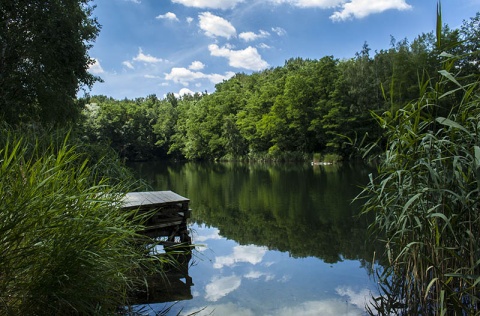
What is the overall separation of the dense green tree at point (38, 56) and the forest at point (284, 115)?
39.9 ft

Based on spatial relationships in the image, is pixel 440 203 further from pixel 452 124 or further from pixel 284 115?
pixel 284 115

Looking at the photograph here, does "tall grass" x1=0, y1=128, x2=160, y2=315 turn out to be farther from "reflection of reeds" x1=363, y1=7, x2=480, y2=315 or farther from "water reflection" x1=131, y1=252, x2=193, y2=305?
"reflection of reeds" x1=363, y1=7, x2=480, y2=315

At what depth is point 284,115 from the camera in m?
41.8

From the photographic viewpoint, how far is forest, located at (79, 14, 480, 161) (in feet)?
114

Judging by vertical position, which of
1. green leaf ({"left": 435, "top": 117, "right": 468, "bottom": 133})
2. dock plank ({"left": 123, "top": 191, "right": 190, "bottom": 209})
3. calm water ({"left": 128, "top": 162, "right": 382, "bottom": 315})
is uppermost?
green leaf ({"left": 435, "top": 117, "right": 468, "bottom": 133})

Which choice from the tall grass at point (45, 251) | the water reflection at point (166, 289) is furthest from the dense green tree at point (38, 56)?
the tall grass at point (45, 251)

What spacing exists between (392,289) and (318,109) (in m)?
34.2

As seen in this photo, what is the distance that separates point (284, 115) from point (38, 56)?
32004 millimetres

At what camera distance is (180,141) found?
57750 mm

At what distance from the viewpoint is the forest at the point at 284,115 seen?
34656 millimetres

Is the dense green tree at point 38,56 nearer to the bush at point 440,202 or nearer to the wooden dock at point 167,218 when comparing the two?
the wooden dock at point 167,218

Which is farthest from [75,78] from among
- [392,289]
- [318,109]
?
[318,109]

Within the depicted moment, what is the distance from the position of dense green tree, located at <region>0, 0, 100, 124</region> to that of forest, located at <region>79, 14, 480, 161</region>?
39.9 ft

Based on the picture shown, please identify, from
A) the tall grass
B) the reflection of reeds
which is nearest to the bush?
the reflection of reeds
